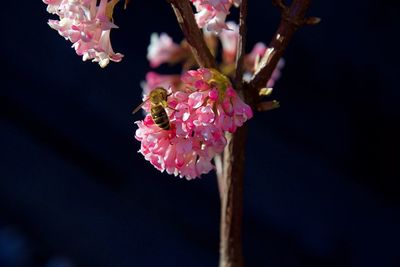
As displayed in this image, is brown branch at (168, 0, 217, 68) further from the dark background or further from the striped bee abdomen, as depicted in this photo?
the dark background

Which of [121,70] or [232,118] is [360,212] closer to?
[121,70]

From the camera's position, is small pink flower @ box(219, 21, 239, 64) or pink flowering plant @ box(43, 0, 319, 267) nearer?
pink flowering plant @ box(43, 0, 319, 267)

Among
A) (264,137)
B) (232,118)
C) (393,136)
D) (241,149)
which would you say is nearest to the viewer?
(232,118)

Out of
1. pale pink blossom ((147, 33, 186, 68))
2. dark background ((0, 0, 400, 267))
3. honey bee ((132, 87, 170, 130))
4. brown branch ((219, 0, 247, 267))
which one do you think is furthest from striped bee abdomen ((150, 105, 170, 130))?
dark background ((0, 0, 400, 267))

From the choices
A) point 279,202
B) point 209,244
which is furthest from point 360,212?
point 209,244

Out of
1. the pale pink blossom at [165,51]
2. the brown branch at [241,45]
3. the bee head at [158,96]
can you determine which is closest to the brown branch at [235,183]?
the brown branch at [241,45]

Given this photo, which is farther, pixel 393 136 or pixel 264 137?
pixel 264 137

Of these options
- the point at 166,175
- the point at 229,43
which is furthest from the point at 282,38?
the point at 166,175
